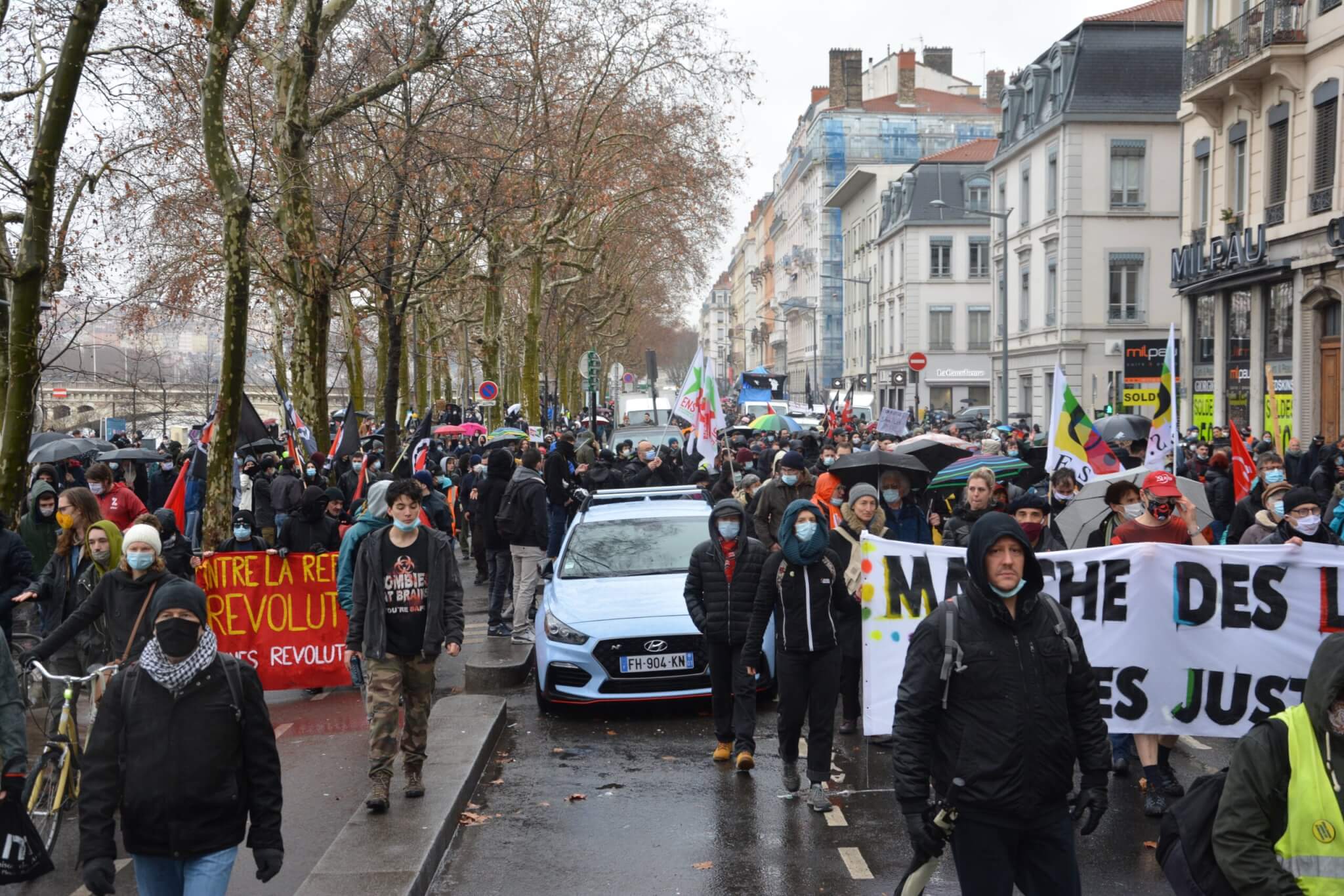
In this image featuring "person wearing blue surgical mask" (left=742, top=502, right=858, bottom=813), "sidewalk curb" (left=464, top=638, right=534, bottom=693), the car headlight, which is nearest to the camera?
"person wearing blue surgical mask" (left=742, top=502, right=858, bottom=813)

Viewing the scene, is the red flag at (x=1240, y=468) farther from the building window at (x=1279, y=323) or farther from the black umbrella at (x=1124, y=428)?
the building window at (x=1279, y=323)

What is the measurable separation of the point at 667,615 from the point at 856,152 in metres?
83.7

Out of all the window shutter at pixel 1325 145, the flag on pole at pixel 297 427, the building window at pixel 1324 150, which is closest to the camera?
the flag on pole at pixel 297 427

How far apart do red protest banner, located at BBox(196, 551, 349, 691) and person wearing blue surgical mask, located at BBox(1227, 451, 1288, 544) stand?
6.83m

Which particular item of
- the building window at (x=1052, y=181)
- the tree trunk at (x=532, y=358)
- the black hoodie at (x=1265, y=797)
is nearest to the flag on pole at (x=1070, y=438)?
the black hoodie at (x=1265, y=797)

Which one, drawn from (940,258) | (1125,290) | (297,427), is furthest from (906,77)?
(297,427)

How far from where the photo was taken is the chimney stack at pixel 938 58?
94250mm

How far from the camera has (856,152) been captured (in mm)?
90000

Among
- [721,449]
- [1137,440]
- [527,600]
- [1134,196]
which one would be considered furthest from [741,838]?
[1134,196]

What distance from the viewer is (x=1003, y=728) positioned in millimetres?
4383

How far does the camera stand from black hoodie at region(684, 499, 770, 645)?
27.6 feet

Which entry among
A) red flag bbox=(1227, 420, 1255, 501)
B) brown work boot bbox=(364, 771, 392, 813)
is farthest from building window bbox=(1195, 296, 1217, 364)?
brown work boot bbox=(364, 771, 392, 813)

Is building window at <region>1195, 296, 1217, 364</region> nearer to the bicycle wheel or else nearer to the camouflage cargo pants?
the camouflage cargo pants

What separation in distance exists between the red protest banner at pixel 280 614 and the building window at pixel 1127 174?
39630 millimetres
